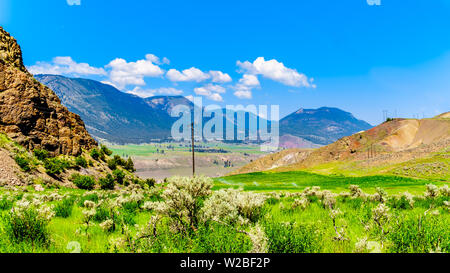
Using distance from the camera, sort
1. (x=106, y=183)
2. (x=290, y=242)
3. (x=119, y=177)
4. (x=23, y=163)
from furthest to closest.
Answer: (x=119, y=177), (x=106, y=183), (x=23, y=163), (x=290, y=242)

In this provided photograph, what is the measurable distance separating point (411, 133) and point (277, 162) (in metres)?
64.2

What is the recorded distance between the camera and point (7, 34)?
49.2 metres

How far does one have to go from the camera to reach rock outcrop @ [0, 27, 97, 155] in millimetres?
40128

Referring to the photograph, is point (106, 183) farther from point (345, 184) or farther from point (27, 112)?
point (345, 184)

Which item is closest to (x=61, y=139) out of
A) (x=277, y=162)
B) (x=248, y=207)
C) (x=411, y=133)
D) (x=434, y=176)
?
(x=248, y=207)

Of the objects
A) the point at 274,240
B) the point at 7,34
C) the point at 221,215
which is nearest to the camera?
the point at 274,240

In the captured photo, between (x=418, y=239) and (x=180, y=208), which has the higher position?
(x=180, y=208)

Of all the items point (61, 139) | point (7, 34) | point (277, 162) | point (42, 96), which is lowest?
point (277, 162)

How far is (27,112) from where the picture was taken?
41.9m

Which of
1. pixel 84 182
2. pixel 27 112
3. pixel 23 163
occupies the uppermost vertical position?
pixel 27 112

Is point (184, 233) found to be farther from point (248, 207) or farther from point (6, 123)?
point (6, 123)

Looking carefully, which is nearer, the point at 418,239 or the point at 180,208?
the point at 418,239

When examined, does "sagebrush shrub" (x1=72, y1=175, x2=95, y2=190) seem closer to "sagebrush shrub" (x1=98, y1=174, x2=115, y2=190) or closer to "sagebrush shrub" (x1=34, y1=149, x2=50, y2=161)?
"sagebrush shrub" (x1=98, y1=174, x2=115, y2=190)

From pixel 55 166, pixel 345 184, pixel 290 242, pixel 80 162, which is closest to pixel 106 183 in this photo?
pixel 55 166
